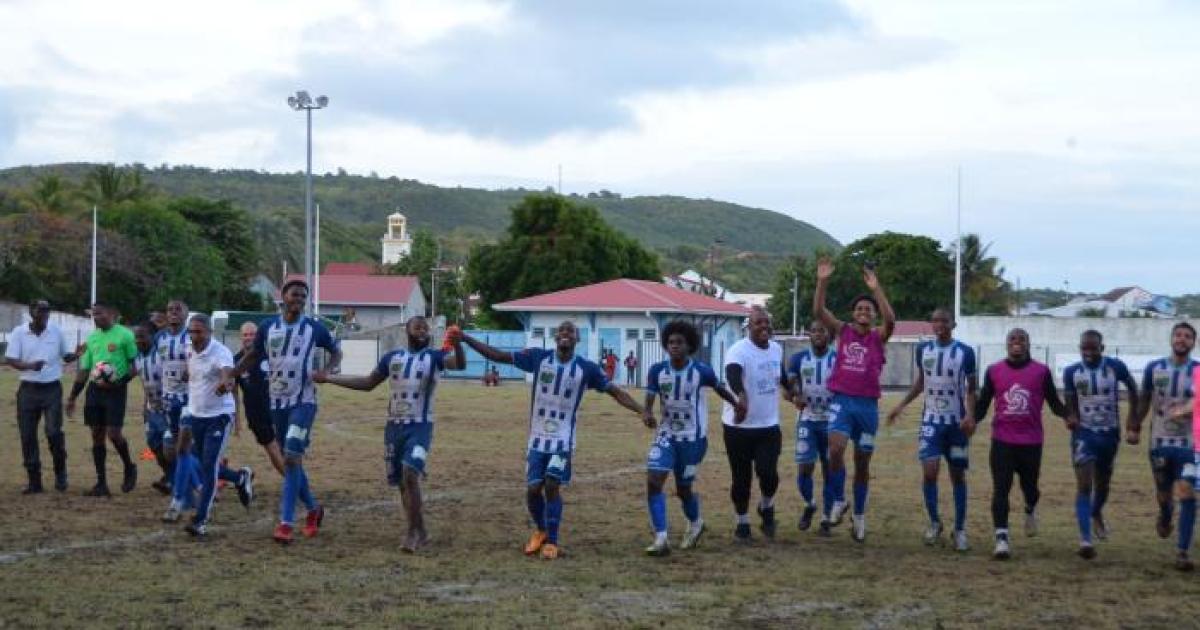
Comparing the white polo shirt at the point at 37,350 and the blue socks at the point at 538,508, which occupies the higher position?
the white polo shirt at the point at 37,350

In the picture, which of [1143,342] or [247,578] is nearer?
[247,578]

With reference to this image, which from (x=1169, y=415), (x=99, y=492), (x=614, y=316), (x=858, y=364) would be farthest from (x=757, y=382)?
(x=614, y=316)

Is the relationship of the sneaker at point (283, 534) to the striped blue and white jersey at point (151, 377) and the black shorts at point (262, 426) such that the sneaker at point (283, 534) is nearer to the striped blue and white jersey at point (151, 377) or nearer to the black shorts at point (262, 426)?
the black shorts at point (262, 426)

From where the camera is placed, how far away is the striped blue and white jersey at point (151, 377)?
1559 centimetres

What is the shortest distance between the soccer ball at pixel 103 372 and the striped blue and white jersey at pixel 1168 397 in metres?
10.1

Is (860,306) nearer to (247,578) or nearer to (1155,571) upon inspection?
(1155,571)

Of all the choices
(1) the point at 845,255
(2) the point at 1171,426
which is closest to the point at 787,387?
(2) the point at 1171,426

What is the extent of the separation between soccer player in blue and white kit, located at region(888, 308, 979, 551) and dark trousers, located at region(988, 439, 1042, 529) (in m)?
0.35

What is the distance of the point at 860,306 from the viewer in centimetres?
1383

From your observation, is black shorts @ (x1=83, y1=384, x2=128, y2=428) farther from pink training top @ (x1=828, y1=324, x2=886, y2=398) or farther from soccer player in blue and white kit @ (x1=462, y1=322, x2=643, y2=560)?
pink training top @ (x1=828, y1=324, x2=886, y2=398)

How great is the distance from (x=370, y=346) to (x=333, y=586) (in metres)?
47.7

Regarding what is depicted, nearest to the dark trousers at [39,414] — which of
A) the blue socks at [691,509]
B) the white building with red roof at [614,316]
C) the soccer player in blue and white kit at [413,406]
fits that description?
the soccer player in blue and white kit at [413,406]

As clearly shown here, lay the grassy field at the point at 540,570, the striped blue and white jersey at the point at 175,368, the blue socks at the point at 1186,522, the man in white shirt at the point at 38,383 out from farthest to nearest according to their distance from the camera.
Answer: the man in white shirt at the point at 38,383 < the striped blue and white jersey at the point at 175,368 < the blue socks at the point at 1186,522 < the grassy field at the point at 540,570

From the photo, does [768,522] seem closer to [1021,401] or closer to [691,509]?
[691,509]
